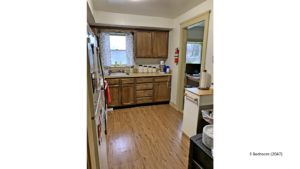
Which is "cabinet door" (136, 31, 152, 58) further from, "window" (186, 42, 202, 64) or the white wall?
"window" (186, 42, 202, 64)

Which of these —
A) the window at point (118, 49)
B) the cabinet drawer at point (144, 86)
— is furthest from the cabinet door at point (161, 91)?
the window at point (118, 49)

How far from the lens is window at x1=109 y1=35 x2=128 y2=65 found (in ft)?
12.7

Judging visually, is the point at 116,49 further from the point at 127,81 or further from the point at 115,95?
the point at 115,95

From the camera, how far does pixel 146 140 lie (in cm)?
232

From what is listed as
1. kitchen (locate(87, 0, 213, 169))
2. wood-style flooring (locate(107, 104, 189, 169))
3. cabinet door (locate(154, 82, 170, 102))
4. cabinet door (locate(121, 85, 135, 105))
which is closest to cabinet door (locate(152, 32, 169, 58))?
kitchen (locate(87, 0, 213, 169))

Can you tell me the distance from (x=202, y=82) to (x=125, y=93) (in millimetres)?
1942

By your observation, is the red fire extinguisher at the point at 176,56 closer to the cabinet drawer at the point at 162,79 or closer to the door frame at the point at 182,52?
the door frame at the point at 182,52

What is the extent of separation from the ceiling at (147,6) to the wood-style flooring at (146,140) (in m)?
2.19

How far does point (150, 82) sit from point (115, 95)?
35.9 inches

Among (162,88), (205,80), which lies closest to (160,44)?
(162,88)

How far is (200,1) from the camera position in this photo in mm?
2496
